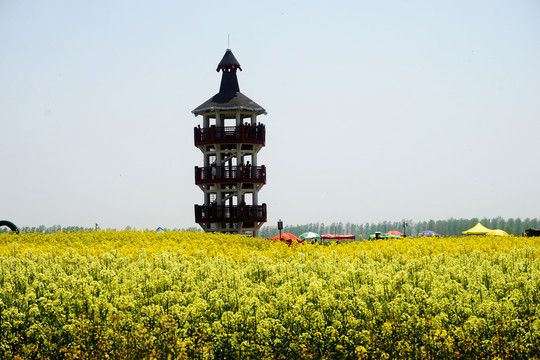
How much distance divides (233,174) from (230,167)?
67cm

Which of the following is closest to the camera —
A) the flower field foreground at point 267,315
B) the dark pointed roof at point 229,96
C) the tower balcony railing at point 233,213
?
the flower field foreground at point 267,315

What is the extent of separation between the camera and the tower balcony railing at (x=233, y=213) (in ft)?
155

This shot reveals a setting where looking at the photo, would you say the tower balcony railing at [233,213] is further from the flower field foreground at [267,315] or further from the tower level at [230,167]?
the flower field foreground at [267,315]

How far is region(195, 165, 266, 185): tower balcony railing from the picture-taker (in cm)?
4756

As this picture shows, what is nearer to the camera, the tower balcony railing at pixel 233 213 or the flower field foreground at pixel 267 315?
the flower field foreground at pixel 267 315

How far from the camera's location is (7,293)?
1278cm

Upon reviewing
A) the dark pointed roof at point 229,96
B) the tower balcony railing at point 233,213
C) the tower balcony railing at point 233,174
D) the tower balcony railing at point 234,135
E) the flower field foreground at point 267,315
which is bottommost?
the flower field foreground at point 267,315

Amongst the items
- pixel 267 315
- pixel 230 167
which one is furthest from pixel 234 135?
pixel 267 315

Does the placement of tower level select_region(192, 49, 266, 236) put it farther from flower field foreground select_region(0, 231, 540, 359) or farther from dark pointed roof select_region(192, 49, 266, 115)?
flower field foreground select_region(0, 231, 540, 359)

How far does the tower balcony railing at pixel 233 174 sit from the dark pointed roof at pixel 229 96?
4687 mm

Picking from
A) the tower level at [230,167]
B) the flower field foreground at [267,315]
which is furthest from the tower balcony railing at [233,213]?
the flower field foreground at [267,315]

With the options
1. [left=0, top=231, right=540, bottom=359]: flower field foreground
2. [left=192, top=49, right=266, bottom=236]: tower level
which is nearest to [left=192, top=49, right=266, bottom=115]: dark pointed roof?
[left=192, top=49, right=266, bottom=236]: tower level

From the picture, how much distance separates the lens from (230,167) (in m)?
48.1

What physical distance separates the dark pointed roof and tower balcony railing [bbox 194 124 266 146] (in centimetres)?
152
